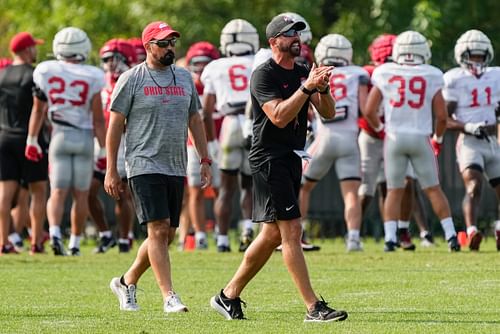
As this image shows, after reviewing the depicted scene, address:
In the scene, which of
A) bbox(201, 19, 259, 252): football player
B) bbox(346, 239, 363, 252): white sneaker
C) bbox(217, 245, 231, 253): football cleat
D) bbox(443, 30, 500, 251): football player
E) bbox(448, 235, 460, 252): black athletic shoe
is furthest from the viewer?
bbox(217, 245, 231, 253): football cleat

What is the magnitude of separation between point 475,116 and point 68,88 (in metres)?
4.30

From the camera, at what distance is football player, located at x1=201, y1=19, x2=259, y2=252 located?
16591 mm

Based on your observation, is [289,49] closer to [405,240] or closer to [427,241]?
[405,240]

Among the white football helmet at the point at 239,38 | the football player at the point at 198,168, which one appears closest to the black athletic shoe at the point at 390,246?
the football player at the point at 198,168

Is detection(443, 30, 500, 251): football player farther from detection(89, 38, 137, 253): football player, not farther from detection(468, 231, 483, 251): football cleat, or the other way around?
detection(89, 38, 137, 253): football player

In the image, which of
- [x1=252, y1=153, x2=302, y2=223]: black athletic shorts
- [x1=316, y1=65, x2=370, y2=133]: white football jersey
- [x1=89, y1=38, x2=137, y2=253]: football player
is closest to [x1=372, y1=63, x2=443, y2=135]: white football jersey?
[x1=316, y1=65, x2=370, y2=133]: white football jersey

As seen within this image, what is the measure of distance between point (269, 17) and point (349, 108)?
13145 mm

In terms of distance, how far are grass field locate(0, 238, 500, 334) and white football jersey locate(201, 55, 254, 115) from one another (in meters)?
1.67

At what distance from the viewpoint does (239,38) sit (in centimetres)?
1678

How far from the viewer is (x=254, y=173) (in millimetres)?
10148

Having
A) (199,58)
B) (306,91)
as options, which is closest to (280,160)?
(306,91)

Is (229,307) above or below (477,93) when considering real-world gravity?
below

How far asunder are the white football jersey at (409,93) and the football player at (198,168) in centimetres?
215

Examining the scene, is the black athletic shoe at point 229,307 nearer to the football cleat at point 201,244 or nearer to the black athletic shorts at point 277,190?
the black athletic shorts at point 277,190
